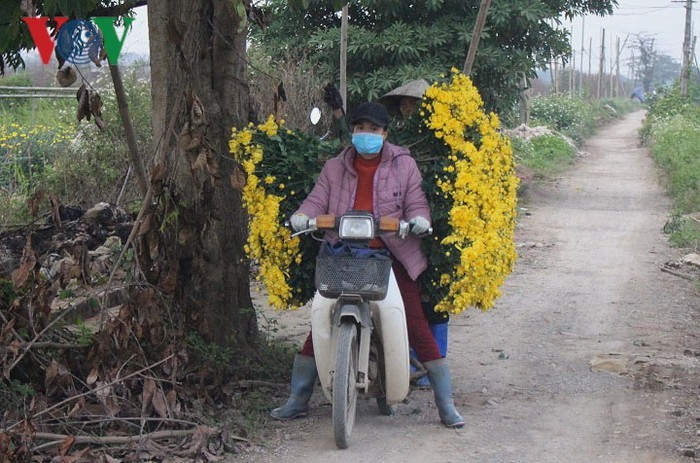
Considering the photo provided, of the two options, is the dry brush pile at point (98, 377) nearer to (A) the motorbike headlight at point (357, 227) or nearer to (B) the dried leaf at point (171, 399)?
(B) the dried leaf at point (171, 399)

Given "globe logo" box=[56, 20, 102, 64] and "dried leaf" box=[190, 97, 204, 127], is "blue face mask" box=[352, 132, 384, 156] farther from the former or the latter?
"globe logo" box=[56, 20, 102, 64]

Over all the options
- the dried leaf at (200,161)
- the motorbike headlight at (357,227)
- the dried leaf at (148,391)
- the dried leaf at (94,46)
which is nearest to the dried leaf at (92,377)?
the dried leaf at (148,391)

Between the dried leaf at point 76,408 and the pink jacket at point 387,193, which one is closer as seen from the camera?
the dried leaf at point 76,408

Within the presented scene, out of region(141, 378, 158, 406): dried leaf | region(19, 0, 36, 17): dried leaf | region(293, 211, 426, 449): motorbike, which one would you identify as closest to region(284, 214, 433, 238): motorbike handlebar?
region(293, 211, 426, 449): motorbike

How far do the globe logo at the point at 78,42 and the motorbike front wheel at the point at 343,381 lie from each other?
1.89m

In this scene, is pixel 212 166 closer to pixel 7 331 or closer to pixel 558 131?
pixel 7 331

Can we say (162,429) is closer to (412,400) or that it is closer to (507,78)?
(412,400)

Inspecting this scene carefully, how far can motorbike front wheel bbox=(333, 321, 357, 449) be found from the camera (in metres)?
5.12

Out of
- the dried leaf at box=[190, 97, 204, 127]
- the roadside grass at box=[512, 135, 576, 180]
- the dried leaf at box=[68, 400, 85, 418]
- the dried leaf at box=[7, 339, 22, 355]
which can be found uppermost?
the dried leaf at box=[190, 97, 204, 127]

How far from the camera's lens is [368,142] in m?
5.55

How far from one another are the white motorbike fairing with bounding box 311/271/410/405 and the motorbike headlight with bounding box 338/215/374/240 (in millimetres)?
352

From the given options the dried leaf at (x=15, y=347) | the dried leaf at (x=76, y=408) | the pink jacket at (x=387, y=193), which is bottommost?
the dried leaf at (x=76, y=408)

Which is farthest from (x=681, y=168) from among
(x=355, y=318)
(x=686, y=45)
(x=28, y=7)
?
(x=686, y=45)

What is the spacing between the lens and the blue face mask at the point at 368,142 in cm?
554
